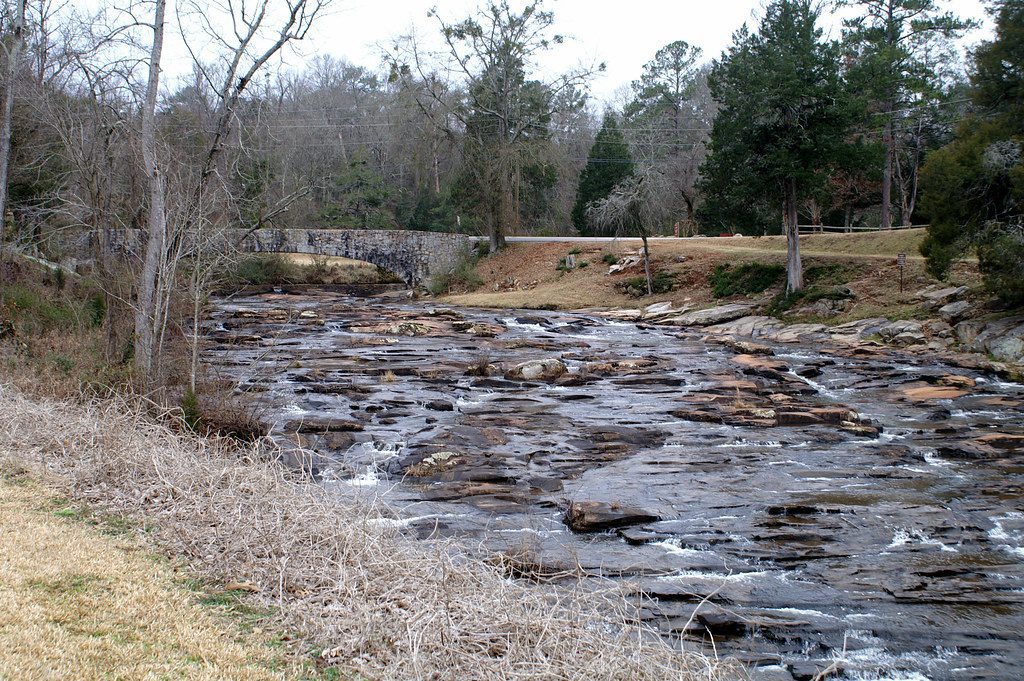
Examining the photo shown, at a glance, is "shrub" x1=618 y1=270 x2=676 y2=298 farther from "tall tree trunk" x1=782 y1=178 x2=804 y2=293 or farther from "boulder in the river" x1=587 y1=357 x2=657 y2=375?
"boulder in the river" x1=587 y1=357 x2=657 y2=375

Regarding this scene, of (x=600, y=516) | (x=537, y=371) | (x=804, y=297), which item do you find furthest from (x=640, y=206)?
(x=600, y=516)

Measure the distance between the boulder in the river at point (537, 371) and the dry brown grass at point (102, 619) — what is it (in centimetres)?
1471

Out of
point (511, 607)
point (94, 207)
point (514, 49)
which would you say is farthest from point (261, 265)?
point (511, 607)

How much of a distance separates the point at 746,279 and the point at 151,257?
1095 inches

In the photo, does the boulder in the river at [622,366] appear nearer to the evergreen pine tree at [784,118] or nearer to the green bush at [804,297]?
the green bush at [804,297]

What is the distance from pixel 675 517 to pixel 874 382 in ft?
38.2

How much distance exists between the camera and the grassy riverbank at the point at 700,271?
30.2m

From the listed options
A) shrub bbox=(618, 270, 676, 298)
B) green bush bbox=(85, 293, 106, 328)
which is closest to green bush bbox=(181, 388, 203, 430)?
green bush bbox=(85, 293, 106, 328)

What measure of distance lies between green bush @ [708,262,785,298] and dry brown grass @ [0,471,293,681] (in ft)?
102

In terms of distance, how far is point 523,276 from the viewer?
4559cm

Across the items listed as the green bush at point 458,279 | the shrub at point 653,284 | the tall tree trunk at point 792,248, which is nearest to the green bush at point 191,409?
the tall tree trunk at point 792,248

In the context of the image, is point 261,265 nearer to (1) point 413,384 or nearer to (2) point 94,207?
(1) point 413,384

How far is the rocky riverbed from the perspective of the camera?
777cm

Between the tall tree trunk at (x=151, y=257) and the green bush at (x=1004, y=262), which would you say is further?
the green bush at (x=1004, y=262)
